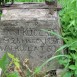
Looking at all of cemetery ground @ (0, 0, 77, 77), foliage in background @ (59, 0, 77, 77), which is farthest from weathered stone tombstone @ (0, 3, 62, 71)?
foliage in background @ (59, 0, 77, 77)

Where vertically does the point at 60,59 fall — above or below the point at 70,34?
below

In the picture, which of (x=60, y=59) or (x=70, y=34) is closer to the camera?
(x=60, y=59)

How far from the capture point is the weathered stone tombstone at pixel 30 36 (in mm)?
3398

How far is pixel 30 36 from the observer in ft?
11.3

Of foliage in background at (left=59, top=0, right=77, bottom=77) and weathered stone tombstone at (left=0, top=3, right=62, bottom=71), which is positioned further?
weathered stone tombstone at (left=0, top=3, right=62, bottom=71)

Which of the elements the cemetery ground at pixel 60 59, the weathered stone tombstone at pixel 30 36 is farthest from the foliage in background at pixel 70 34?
the weathered stone tombstone at pixel 30 36

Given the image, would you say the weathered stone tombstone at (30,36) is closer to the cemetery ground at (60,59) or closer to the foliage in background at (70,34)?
the cemetery ground at (60,59)

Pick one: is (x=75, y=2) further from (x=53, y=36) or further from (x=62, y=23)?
(x=53, y=36)

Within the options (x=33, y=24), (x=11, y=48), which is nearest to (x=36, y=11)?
(x=33, y=24)

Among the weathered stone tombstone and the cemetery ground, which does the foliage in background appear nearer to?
the cemetery ground

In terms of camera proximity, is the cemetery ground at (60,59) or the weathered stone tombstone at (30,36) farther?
the weathered stone tombstone at (30,36)

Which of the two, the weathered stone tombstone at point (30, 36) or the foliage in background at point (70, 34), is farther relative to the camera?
the weathered stone tombstone at point (30, 36)

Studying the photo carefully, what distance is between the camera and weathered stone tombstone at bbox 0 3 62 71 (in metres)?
3.40

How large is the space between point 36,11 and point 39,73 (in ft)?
2.15
